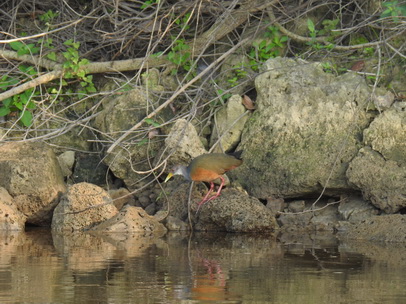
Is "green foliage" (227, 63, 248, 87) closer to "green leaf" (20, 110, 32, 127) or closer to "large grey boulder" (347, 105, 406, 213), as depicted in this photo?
"large grey boulder" (347, 105, 406, 213)

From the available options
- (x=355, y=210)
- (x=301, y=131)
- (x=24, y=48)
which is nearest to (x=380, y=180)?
(x=355, y=210)

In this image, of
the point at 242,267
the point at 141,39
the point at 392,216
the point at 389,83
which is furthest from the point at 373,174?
the point at 141,39

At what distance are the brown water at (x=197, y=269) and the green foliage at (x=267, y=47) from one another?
8.08ft

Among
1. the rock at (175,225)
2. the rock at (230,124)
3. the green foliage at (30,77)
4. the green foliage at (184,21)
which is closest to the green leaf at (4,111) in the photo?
the green foliage at (30,77)

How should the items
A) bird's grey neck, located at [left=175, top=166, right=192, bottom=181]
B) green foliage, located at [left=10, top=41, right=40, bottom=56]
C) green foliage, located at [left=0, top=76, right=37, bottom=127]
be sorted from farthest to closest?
green foliage, located at [left=10, top=41, right=40, bottom=56], green foliage, located at [left=0, top=76, right=37, bottom=127], bird's grey neck, located at [left=175, top=166, right=192, bottom=181]

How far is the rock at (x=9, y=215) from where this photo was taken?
9.61 m

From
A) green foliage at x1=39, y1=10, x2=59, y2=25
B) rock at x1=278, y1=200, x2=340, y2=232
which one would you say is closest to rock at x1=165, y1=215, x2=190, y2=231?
rock at x1=278, y1=200, x2=340, y2=232

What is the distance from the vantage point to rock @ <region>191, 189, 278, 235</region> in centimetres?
929

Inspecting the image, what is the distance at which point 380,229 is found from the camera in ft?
29.1

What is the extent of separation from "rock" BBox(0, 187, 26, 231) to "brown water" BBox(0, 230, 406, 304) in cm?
20

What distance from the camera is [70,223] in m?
9.59

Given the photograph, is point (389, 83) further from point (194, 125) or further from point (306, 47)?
point (194, 125)

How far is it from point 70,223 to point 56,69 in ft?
7.44

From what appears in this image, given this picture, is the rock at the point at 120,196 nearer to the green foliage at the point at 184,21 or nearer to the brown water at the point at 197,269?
the brown water at the point at 197,269
